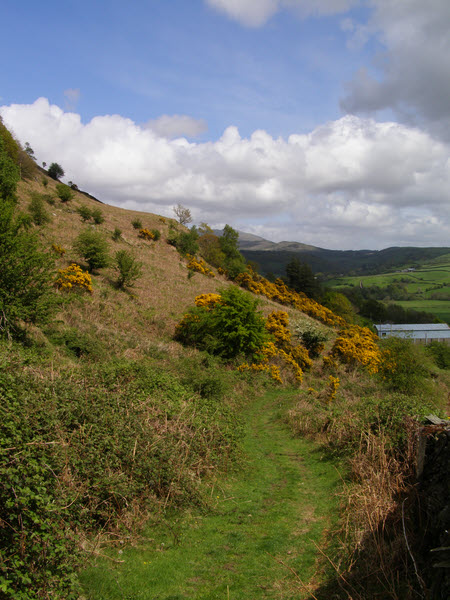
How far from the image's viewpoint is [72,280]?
73.5ft

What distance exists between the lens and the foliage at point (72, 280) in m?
21.6

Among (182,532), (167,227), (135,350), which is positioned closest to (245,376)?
(135,350)

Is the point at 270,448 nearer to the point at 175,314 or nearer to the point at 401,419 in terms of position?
the point at 401,419

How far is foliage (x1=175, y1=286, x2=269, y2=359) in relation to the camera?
74.5ft

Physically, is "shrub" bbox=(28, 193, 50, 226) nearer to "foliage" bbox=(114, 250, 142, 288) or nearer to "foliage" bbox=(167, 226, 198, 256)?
"foliage" bbox=(114, 250, 142, 288)

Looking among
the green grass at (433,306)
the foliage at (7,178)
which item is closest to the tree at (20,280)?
the foliage at (7,178)

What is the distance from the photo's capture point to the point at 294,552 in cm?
623

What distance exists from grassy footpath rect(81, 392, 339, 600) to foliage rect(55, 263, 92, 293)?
53.8 ft

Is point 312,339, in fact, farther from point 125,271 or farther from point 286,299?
point 286,299

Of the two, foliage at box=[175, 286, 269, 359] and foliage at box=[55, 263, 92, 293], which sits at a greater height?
foliage at box=[55, 263, 92, 293]

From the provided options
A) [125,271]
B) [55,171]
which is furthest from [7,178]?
[55,171]

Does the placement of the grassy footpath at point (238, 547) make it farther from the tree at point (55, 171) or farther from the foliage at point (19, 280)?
the tree at point (55, 171)

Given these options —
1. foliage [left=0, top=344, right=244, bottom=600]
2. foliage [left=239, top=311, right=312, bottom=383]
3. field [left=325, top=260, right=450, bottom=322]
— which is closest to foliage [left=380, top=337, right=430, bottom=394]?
foliage [left=239, top=311, right=312, bottom=383]

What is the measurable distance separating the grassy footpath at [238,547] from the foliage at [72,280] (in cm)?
1641
